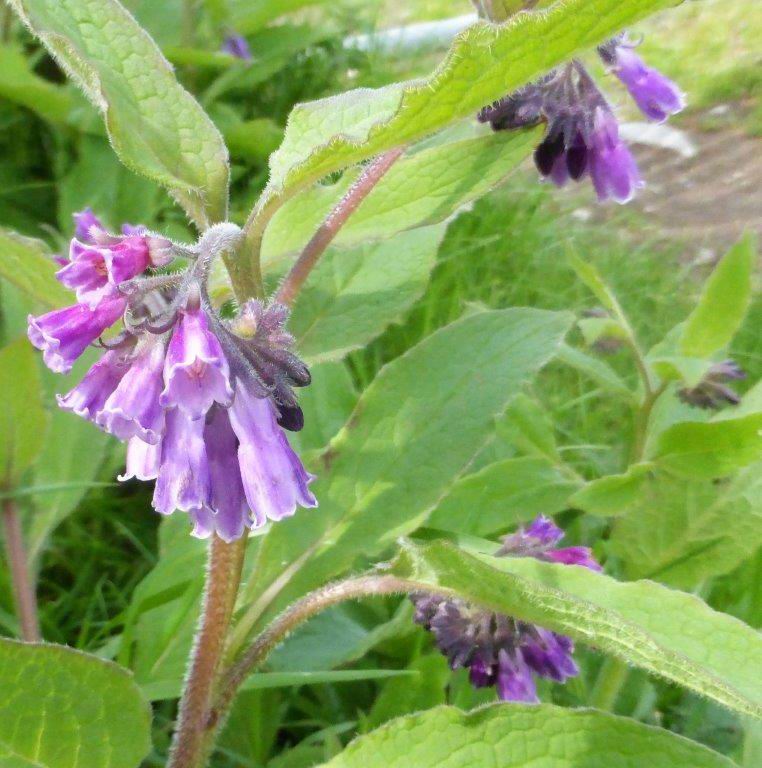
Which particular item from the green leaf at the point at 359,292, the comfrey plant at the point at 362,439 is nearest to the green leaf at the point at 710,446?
the comfrey plant at the point at 362,439

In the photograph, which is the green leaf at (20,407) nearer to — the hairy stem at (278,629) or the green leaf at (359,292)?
the green leaf at (359,292)

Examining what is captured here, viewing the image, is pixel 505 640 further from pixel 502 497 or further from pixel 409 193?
pixel 409 193

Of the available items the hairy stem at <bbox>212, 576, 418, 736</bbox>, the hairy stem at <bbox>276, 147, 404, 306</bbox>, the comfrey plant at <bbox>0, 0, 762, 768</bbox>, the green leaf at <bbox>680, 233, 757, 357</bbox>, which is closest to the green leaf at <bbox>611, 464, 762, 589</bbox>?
the comfrey plant at <bbox>0, 0, 762, 768</bbox>

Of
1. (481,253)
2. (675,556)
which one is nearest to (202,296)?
(675,556)

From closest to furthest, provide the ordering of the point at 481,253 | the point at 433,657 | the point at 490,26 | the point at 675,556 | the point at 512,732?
the point at 490,26 → the point at 512,732 → the point at 433,657 → the point at 675,556 → the point at 481,253

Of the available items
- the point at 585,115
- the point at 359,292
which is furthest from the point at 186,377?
the point at 585,115

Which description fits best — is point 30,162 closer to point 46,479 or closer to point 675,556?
point 46,479
